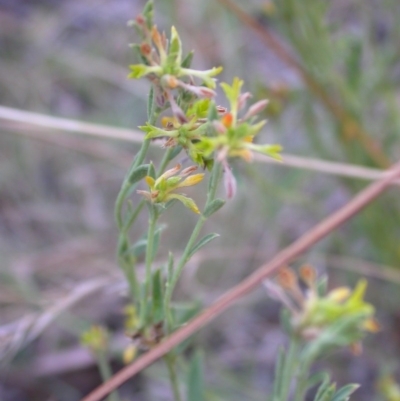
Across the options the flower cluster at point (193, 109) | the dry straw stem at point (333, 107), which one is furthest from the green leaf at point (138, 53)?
the dry straw stem at point (333, 107)

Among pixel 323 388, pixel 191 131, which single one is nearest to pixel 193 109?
pixel 191 131

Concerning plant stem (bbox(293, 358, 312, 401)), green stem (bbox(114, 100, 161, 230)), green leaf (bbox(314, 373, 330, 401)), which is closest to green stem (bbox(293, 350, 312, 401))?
plant stem (bbox(293, 358, 312, 401))

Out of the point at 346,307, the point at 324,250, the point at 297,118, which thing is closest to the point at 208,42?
the point at 297,118

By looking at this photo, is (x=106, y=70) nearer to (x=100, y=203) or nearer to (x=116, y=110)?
(x=116, y=110)

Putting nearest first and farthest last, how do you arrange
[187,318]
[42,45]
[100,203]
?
[187,318], [100,203], [42,45]

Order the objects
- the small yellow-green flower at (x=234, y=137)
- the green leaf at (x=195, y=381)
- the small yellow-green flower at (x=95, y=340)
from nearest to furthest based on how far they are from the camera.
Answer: the small yellow-green flower at (x=234, y=137)
the green leaf at (x=195, y=381)
the small yellow-green flower at (x=95, y=340)

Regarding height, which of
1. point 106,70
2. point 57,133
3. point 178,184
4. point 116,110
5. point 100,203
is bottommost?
point 178,184

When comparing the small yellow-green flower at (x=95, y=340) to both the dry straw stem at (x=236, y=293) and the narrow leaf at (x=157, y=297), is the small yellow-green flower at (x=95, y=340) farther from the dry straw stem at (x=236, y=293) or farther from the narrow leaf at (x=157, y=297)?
the narrow leaf at (x=157, y=297)
